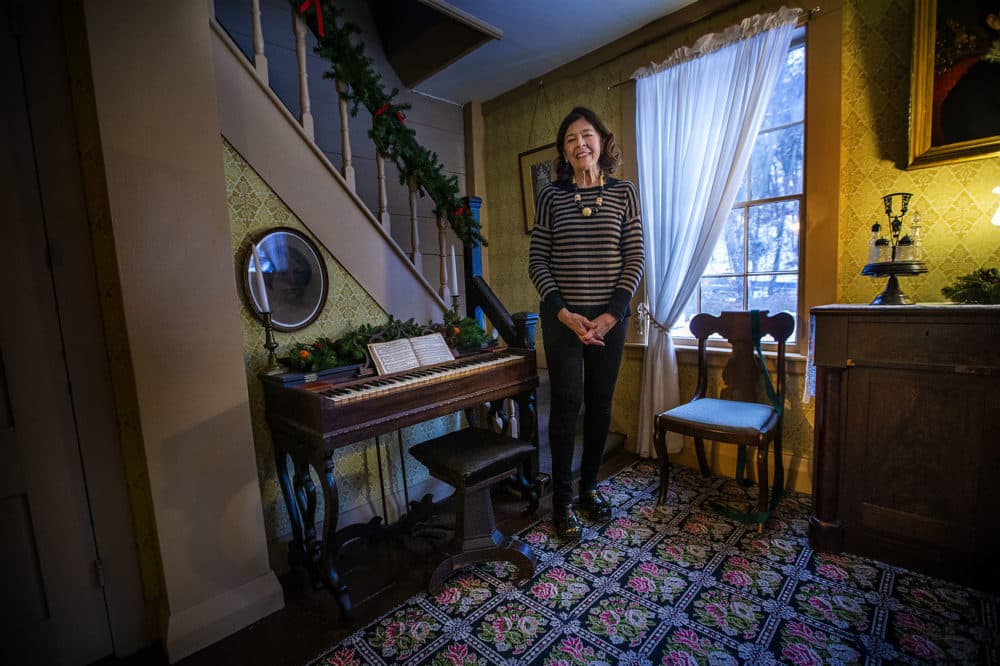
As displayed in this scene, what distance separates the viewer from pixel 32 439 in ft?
4.35

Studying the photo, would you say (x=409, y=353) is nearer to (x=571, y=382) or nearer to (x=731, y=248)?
(x=571, y=382)

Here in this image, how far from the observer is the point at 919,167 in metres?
2.00

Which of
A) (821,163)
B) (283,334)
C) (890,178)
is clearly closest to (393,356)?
(283,334)

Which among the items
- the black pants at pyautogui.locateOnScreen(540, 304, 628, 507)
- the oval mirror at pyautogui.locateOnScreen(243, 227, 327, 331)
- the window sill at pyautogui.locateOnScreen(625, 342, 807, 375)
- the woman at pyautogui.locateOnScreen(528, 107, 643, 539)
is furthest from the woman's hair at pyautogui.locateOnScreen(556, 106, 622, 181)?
the window sill at pyautogui.locateOnScreen(625, 342, 807, 375)

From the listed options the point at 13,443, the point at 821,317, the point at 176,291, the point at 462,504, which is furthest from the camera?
the point at 821,317

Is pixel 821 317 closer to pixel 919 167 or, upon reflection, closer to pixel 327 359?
pixel 919 167

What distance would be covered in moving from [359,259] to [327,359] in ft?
1.81

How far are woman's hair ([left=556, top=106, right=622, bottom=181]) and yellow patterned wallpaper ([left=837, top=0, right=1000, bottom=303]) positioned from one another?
3.82ft

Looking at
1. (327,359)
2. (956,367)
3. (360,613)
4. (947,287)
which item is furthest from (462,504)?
(947,287)

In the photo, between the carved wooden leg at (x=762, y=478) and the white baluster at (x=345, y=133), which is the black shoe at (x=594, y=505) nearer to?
the carved wooden leg at (x=762, y=478)

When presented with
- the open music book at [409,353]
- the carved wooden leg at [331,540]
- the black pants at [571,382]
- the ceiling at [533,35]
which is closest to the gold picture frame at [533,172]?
the ceiling at [533,35]

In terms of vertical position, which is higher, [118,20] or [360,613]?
[118,20]

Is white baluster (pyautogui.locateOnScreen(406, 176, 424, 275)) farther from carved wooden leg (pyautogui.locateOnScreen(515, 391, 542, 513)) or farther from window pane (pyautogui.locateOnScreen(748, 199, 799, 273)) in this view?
window pane (pyautogui.locateOnScreen(748, 199, 799, 273))

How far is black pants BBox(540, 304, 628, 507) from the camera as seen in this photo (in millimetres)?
2018
